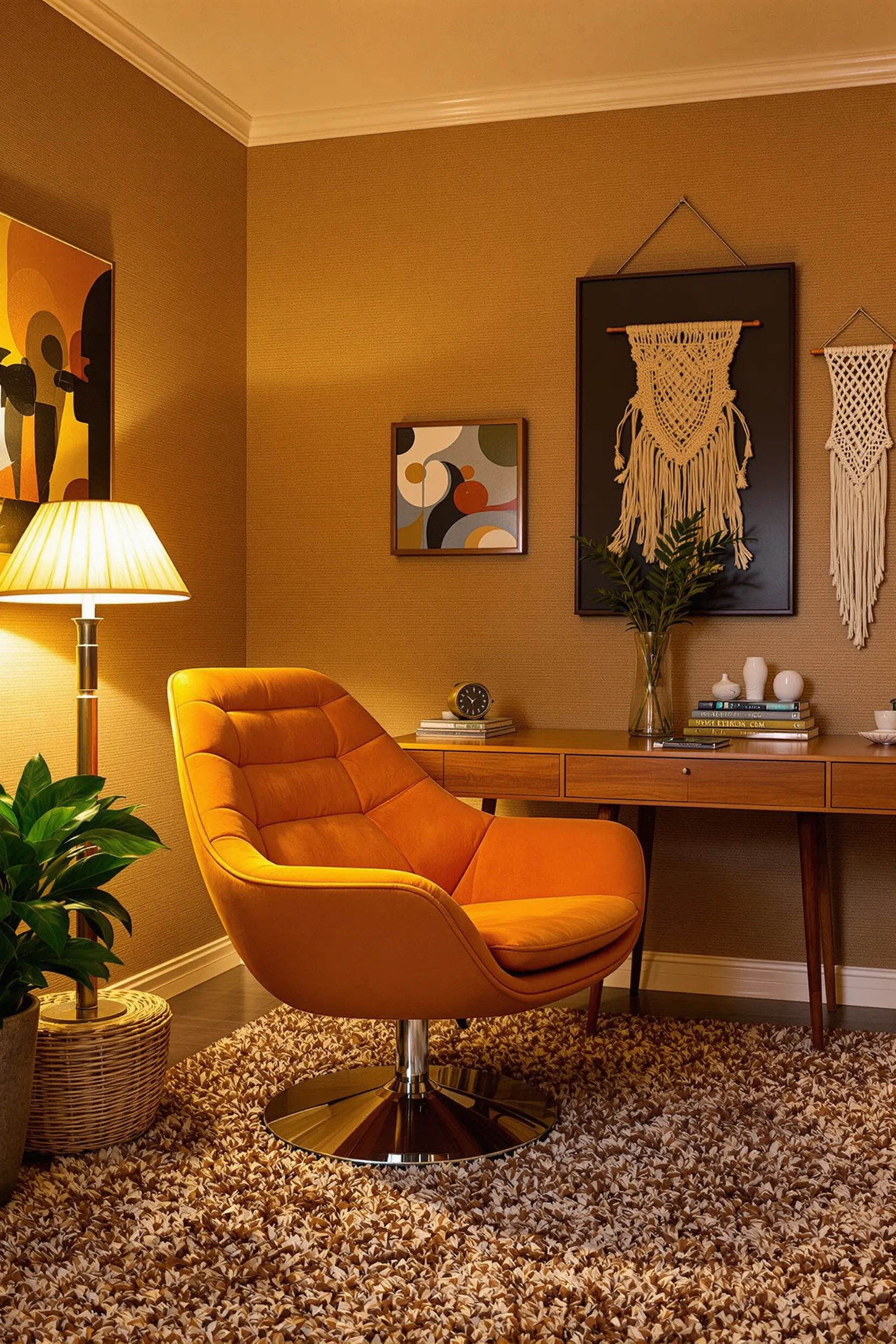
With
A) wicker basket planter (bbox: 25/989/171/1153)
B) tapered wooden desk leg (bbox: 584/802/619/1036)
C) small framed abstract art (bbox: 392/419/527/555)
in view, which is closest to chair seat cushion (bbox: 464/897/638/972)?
tapered wooden desk leg (bbox: 584/802/619/1036)

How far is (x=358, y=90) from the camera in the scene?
143 inches

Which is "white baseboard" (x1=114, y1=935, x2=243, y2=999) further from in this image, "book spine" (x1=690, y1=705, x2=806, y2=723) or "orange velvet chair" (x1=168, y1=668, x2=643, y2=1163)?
"book spine" (x1=690, y1=705, x2=806, y2=723)

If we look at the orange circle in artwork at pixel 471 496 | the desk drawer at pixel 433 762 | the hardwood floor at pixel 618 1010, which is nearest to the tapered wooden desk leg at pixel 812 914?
the hardwood floor at pixel 618 1010

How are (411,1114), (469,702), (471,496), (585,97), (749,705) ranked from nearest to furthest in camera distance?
(411,1114) < (749,705) < (469,702) < (585,97) < (471,496)

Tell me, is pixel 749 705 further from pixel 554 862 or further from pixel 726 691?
pixel 554 862

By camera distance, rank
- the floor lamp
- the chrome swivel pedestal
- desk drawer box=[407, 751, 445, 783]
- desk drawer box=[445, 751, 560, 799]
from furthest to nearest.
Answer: desk drawer box=[407, 751, 445, 783] < desk drawer box=[445, 751, 560, 799] < the floor lamp < the chrome swivel pedestal

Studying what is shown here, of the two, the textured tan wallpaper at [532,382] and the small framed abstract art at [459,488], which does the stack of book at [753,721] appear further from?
the small framed abstract art at [459,488]

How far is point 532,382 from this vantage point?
366 centimetres

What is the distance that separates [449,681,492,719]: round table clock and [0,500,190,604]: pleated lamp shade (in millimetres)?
1067

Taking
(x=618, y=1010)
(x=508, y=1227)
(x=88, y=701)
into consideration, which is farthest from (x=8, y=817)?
(x=618, y=1010)

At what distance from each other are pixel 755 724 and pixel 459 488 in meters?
1.16

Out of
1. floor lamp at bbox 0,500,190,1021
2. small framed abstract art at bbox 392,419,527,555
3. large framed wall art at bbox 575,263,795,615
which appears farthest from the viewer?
small framed abstract art at bbox 392,419,527,555

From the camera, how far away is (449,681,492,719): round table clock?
346cm

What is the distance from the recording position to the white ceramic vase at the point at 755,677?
331 cm
